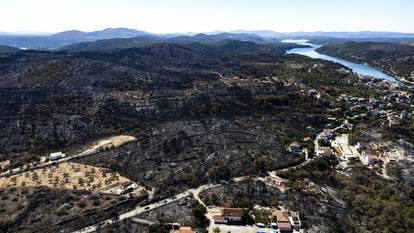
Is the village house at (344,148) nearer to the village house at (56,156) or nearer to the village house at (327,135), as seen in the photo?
the village house at (327,135)

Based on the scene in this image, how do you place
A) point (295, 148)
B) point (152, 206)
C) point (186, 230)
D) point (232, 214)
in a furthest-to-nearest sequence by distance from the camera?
point (295, 148) < point (152, 206) < point (232, 214) < point (186, 230)

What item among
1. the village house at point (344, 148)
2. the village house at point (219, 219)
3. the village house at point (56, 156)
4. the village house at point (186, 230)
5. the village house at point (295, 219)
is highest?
the village house at point (56, 156)

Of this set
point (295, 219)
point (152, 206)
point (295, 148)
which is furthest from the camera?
point (295, 148)

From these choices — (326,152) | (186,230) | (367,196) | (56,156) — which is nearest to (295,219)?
(367,196)

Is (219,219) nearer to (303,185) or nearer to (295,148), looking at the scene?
(303,185)

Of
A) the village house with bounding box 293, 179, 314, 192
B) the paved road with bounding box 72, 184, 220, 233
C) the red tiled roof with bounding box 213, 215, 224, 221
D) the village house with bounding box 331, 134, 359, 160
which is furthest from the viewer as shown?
the village house with bounding box 331, 134, 359, 160

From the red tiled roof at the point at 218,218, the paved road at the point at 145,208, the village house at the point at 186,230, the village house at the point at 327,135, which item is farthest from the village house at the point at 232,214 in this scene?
the village house at the point at 327,135

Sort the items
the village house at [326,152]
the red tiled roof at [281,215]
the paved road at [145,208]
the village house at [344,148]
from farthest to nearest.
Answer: the village house at [344,148], the village house at [326,152], the red tiled roof at [281,215], the paved road at [145,208]

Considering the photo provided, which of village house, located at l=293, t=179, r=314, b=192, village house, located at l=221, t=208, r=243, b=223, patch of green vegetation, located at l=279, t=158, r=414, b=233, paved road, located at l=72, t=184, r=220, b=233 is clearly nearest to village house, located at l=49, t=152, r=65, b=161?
paved road, located at l=72, t=184, r=220, b=233

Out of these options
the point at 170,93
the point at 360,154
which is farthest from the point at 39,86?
the point at 360,154

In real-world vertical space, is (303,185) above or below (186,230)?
above

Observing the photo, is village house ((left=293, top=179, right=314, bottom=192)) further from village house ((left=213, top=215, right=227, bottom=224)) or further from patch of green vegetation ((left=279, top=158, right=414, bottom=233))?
village house ((left=213, top=215, right=227, bottom=224))
